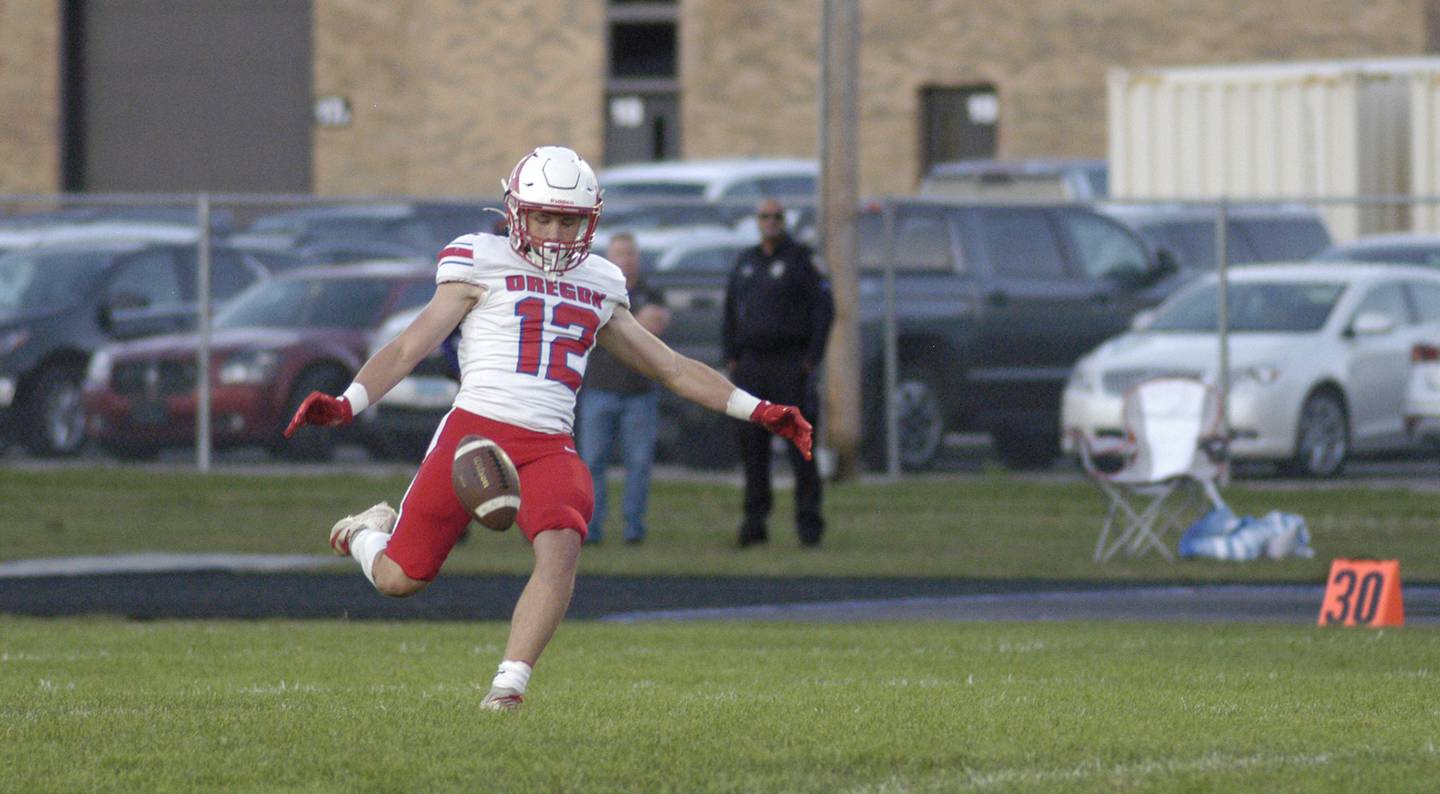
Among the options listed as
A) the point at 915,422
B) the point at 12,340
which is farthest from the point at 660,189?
the point at 12,340

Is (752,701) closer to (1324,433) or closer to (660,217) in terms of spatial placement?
(1324,433)

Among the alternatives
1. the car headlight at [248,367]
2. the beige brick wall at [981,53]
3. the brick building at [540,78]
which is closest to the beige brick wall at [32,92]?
the brick building at [540,78]

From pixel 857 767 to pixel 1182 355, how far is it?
44.2 ft

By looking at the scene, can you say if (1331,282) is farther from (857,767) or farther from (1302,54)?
(1302,54)

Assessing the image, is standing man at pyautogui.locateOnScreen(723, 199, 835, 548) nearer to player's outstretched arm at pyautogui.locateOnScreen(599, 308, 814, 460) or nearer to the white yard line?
the white yard line

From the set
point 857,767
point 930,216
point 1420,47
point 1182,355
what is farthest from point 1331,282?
point 1420,47

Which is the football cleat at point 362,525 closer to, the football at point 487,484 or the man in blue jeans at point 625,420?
the football at point 487,484

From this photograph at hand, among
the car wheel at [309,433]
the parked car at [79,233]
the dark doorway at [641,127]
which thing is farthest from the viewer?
the dark doorway at [641,127]

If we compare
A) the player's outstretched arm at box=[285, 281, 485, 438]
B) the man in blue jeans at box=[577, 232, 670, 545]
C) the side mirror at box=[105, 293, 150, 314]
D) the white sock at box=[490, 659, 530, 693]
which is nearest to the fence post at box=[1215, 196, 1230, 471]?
the man in blue jeans at box=[577, 232, 670, 545]

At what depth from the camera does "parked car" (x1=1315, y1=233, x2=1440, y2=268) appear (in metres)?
21.3

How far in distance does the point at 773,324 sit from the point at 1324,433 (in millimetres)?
5542

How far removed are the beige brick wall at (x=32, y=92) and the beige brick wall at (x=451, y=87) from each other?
4426 millimetres

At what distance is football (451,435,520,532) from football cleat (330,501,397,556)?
80 cm

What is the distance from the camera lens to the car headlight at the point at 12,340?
2141 cm
